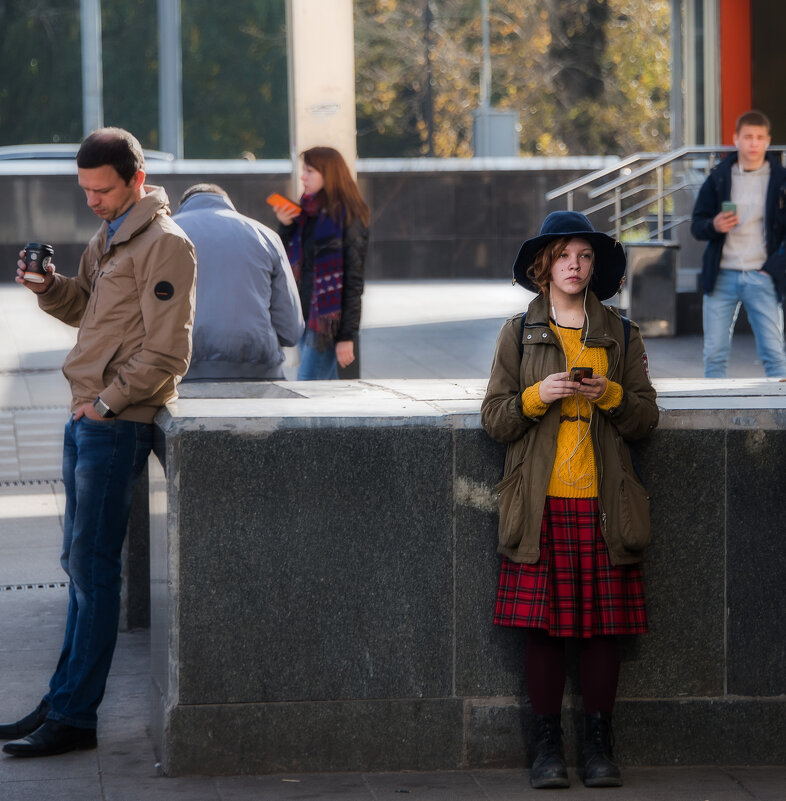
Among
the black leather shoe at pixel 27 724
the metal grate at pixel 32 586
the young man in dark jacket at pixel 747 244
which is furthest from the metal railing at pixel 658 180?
the black leather shoe at pixel 27 724

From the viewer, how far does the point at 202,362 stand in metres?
6.00

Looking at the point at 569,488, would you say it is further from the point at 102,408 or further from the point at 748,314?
the point at 748,314

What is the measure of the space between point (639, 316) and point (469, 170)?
8920 millimetres

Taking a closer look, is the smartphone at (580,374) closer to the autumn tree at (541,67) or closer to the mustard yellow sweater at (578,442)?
the mustard yellow sweater at (578,442)

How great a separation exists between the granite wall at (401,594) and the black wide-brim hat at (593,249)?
1.37 feet

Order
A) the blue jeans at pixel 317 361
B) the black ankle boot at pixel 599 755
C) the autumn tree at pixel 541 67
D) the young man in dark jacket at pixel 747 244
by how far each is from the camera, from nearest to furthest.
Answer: the black ankle boot at pixel 599 755
the blue jeans at pixel 317 361
the young man in dark jacket at pixel 747 244
the autumn tree at pixel 541 67

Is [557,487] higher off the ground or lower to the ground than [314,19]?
lower

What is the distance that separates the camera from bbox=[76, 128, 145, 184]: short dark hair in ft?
14.6

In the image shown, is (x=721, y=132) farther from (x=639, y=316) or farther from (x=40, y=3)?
(x=40, y=3)

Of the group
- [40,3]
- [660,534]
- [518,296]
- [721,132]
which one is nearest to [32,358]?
[518,296]

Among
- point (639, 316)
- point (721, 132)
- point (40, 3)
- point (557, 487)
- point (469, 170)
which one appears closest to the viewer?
point (557, 487)

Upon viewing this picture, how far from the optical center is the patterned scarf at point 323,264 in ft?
24.6

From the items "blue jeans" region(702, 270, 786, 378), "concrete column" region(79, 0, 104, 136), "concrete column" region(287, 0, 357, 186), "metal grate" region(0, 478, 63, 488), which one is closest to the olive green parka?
"concrete column" region(287, 0, 357, 186)

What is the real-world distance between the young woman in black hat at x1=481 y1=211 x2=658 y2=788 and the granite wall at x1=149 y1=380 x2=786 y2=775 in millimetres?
151
